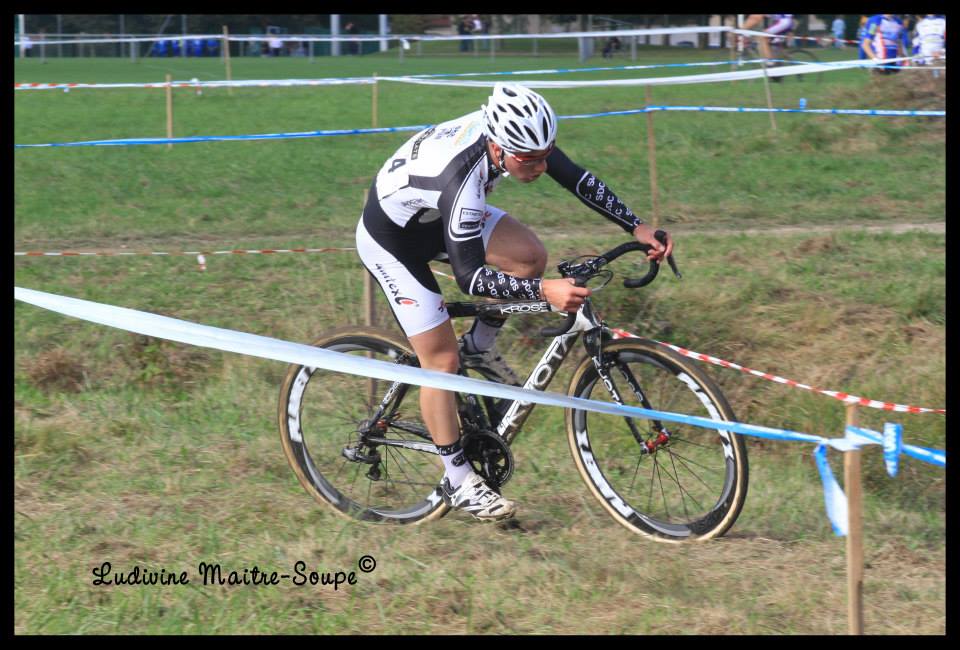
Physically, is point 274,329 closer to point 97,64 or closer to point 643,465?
point 643,465

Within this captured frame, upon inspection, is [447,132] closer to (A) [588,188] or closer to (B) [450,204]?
(B) [450,204]

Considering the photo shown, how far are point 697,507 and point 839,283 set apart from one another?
389 cm

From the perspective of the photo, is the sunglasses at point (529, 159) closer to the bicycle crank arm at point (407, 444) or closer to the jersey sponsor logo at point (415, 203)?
the jersey sponsor logo at point (415, 203)

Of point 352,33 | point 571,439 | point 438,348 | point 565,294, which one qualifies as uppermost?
point 352,33

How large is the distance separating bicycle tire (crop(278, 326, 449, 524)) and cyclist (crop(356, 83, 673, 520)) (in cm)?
28

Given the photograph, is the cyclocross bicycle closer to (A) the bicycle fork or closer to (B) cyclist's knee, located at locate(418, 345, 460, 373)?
(A) the bicycle fork

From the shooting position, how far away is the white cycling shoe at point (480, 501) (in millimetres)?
5070

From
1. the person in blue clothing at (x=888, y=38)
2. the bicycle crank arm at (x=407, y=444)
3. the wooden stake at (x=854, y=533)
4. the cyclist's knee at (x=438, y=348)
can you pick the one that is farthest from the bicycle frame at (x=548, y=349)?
the person in blue clothing at (x=888, y=38)

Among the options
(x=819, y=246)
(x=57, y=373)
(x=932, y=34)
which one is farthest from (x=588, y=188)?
(x=932, y=34)

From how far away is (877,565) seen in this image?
4758mm

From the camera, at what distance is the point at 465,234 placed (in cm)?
441

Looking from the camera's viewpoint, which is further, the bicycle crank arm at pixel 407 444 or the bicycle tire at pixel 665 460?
the bicycle crank arm at pixel 407 444

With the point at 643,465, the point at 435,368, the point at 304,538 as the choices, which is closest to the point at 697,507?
the point at 643,465

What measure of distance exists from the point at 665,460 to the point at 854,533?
1.88 m
